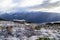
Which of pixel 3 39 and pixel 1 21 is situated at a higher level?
pixel 1 21

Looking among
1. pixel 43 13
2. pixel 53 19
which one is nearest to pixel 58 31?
pixel 53 19

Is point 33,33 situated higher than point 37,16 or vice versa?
point 37,16

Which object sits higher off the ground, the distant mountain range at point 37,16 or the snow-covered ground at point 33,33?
the distant mountain range at point 37,16

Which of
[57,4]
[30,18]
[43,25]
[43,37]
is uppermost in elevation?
[57,4]

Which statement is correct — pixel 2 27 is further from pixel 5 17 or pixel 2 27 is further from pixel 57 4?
pixel 57 4

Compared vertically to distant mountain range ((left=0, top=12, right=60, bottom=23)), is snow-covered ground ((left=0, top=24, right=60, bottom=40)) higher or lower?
lower

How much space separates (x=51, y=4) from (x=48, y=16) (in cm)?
16

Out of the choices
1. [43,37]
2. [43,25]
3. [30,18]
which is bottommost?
[43,37]

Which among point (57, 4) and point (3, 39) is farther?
point (57, 4)

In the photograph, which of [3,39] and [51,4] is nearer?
[3,39]

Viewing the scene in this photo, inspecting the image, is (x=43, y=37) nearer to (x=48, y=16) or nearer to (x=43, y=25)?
(x=43, y=25)

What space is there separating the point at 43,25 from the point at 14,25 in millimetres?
354

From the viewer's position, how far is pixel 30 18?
1.45 meters

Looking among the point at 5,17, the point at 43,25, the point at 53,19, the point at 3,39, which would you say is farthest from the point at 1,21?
the point at 53,19
